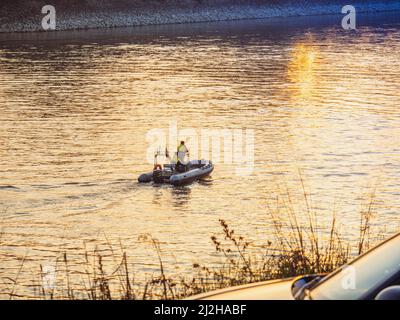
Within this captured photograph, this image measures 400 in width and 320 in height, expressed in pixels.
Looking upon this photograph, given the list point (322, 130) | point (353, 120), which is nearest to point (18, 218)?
point (322, 130)

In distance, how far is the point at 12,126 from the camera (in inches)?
1859

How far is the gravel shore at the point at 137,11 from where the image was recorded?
346ft

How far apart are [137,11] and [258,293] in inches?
4386

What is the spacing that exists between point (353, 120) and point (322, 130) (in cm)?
353

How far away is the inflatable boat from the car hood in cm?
2975

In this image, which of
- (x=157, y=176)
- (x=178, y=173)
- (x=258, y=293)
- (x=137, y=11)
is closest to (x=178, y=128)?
(x=178, y=173)

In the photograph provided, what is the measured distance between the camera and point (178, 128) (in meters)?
47.5
